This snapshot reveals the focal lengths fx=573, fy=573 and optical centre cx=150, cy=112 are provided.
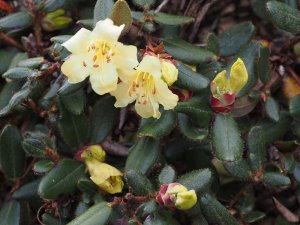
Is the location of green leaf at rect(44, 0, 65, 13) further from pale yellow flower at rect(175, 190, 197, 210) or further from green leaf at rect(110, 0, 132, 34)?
pale yellow flower at rect(175, 190, 197, 210)

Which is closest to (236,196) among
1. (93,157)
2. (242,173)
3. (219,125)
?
(242,173)

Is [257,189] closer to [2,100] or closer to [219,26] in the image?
[219,26]

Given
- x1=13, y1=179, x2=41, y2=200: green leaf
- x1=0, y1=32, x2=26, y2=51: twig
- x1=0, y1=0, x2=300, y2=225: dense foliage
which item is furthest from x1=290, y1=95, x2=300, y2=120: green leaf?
x1=0, y1=32, x2=26, y2=51: twig

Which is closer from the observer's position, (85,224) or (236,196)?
(85,224)

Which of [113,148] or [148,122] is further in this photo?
[113,148]

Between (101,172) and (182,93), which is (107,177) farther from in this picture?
(182,93)

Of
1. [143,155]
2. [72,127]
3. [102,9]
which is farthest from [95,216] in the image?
[102,9]
